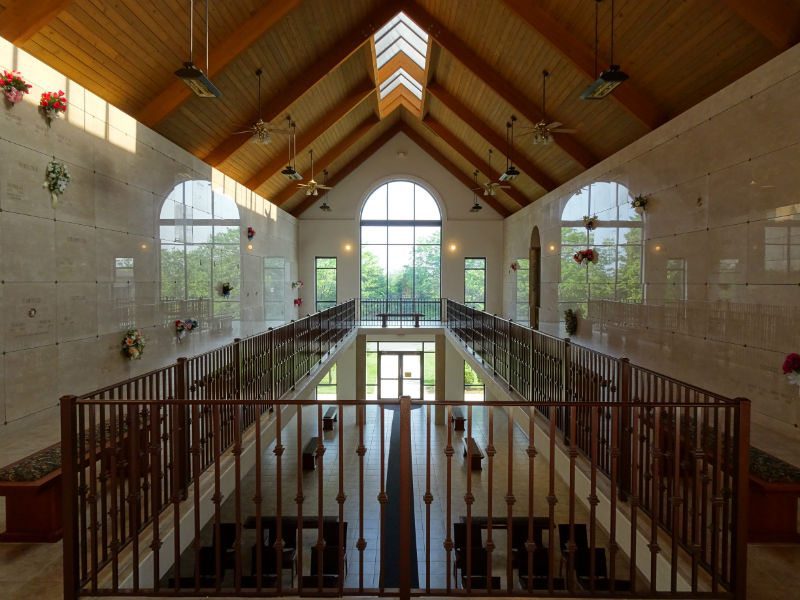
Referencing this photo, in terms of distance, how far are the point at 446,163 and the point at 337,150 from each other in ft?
14.1

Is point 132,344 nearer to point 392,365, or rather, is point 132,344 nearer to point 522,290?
point 522,290

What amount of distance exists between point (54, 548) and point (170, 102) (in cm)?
584

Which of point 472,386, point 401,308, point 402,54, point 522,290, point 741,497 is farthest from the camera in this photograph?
point 401,308

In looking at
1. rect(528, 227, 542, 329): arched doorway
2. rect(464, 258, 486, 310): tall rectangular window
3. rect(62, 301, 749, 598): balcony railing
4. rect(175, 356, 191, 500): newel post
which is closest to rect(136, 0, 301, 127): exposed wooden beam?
rect(62, 301, 749, 598): balcony railing

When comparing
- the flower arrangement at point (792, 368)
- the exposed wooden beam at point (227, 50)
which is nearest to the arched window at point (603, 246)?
the flower arrangement at point (792, 368)

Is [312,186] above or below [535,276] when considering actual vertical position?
above

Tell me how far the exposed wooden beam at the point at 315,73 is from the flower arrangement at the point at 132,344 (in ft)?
13.8

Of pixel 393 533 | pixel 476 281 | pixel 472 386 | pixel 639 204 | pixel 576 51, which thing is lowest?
pixel 393 533

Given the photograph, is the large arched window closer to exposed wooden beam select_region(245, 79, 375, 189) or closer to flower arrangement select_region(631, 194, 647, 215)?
exposed wooden beam select_region(245, 79, 375, 189)

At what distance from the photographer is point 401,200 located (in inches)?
671

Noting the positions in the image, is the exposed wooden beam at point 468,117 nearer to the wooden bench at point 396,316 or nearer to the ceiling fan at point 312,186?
the ceiling fan at point 312,186

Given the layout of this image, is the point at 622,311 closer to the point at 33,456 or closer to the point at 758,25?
the point at 758,25

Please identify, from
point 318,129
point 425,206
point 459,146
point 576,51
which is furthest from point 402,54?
point 425,206

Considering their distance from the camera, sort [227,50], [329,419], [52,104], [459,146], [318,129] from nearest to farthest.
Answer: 1. [52,104]
2. [227,50]
3. [318,129]
4. [329,419]
5. [459,146]
